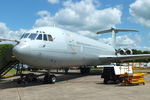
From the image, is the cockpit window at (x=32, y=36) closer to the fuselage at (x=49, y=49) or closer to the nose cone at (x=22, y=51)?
the fuselage at (x=49, y=49)

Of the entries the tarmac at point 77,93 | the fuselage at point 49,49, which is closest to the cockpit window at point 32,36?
the fuselage at point 49,49

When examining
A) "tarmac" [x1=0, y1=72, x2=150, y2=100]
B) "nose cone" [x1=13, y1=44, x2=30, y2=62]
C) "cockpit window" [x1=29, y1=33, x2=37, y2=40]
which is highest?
"cockpit window" [x1=29, y1=33, x2=37, y2=40]

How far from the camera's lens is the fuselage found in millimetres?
11547

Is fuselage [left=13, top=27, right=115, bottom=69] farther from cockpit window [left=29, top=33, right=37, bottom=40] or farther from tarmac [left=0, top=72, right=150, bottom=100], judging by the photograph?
tarmac [left=0, top=72, right=150, bottom=100]

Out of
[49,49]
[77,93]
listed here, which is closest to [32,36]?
[49,49]

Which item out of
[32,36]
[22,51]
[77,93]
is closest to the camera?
[77,93]

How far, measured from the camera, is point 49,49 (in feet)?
42.3

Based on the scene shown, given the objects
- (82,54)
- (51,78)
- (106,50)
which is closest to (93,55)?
(82,54)

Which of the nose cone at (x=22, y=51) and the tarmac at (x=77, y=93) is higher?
the nose cone at (x=22, y=51)

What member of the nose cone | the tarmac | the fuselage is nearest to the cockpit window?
the fuselage

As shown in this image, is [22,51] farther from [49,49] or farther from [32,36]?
[49,49]

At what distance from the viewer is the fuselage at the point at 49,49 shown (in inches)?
455

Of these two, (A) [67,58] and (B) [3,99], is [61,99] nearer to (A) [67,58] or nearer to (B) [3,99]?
(B) [3,99]

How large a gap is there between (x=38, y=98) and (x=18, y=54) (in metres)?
3.83
